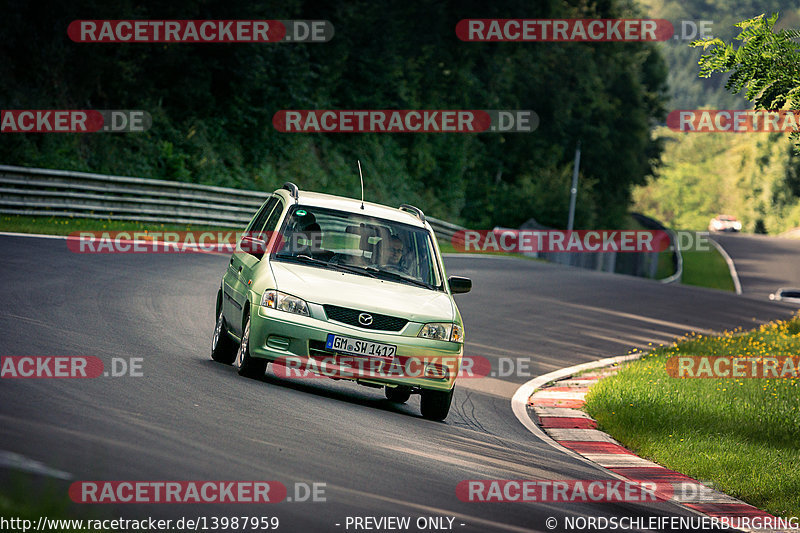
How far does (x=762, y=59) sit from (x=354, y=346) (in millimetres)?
5968

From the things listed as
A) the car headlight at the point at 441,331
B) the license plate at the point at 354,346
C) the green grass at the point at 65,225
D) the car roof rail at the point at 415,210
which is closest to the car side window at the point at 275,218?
the car roof rail at the point at 415,210

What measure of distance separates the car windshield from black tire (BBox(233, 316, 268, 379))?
0.86 m

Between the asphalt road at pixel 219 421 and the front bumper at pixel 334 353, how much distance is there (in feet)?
1.15

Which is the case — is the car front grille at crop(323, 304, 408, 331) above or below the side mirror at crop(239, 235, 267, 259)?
below

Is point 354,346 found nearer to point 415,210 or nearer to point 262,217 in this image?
point 415,210

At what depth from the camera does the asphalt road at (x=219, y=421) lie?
21.5 ft

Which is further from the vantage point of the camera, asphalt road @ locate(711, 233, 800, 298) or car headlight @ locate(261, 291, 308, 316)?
asphalt road @ locate(711, 233, 800, 298)

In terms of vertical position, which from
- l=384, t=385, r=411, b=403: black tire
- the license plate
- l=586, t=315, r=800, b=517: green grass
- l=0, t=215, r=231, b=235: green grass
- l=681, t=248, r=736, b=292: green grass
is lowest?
l=681, t=248, r=736, b=292: green grass

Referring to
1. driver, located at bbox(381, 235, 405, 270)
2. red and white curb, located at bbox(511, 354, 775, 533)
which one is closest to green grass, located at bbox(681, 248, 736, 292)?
red and white curb, located at bbox(511, 354, 775, 533)

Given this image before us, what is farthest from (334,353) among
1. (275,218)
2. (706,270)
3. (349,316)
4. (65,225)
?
(706,270)

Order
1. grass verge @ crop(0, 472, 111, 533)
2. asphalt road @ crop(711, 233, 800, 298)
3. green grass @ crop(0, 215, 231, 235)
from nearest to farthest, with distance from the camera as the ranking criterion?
grass verge @ crop(0, 472, 111, 533) < green grass @ crop(0, 215, 231, 235) < asphalt road @ crop(711, 233, 800, 298)

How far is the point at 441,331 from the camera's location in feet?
34.0

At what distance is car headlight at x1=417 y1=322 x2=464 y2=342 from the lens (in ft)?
33.7

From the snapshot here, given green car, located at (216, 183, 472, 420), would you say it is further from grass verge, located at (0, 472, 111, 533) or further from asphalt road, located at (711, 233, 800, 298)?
asphalt road, located at (711, 233, 800, 298)
